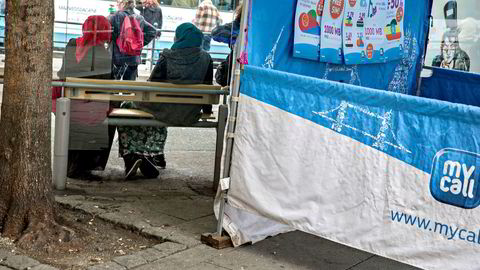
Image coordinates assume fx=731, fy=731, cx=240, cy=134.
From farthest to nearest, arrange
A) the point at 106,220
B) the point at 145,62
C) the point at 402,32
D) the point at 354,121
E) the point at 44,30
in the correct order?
the point at 145,62 < the point at 402,32 < the point at 106,220 < the point at 44,30 < the point at 354,121

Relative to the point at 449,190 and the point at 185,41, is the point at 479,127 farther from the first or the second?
the point at 185,41

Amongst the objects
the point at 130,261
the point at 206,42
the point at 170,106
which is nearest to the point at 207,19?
the point at 206,42

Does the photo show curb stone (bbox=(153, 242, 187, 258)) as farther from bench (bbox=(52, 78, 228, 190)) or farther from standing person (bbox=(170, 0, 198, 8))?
standing person (bbox=(170, 0, 198, 8))

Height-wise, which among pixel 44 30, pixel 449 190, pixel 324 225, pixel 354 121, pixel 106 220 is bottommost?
pixel 106 220

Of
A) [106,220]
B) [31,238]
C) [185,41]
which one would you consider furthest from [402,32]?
[31,238]

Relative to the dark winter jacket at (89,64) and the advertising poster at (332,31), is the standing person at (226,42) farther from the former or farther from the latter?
the advertising poster at (332,31)

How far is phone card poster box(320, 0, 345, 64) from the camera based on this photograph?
235 inches

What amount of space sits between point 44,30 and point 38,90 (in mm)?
415

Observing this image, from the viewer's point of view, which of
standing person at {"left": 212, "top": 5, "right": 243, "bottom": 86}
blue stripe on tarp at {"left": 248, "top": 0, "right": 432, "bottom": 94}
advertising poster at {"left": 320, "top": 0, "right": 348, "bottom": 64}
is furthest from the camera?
standing person at {"left": 212, "top": 5, "right": 243, "bottom": 86}

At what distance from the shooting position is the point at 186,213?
6.09m

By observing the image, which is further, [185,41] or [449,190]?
[185,41]

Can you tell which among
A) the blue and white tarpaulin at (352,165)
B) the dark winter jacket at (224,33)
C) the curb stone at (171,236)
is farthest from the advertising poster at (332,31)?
the curb stone at (171,236)

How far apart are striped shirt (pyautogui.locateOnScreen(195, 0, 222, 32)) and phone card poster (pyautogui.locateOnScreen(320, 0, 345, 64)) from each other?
148 centimetres

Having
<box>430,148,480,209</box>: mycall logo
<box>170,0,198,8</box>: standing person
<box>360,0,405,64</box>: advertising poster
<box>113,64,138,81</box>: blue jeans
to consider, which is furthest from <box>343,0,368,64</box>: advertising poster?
<box>430,148,480,209</box>: mycall logo
